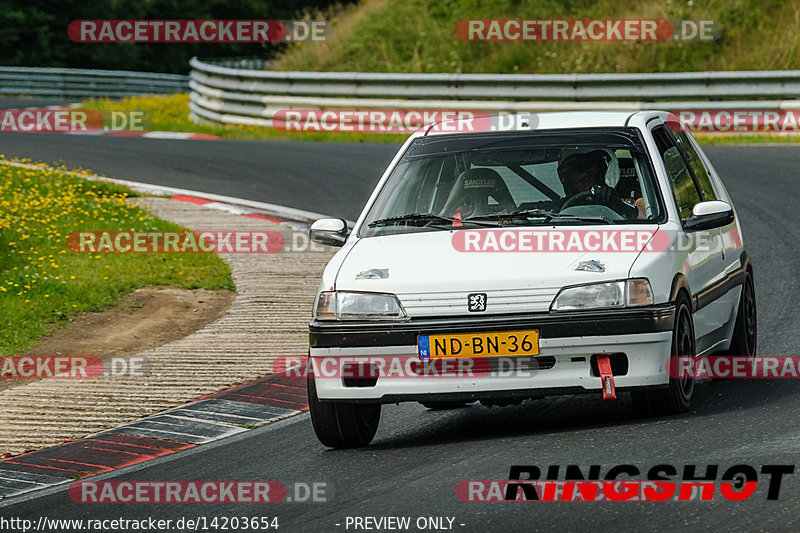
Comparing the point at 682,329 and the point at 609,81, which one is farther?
the point at 609,81

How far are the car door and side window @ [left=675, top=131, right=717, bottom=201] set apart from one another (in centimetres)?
2

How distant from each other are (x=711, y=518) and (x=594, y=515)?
1.48ft

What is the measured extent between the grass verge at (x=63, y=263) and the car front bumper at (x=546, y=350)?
14.8 ft

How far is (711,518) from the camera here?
5035 mm

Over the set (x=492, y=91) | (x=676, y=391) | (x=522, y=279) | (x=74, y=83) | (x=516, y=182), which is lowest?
(x=676, y=391)

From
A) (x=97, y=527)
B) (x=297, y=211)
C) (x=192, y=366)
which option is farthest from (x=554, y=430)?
(x=297, y=211)

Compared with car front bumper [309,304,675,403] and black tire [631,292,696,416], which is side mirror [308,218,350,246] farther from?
black tire [631,292,696,416]

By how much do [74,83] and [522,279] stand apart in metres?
33.4

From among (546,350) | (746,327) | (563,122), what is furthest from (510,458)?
(746,327)

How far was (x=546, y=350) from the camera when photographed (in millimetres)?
6406

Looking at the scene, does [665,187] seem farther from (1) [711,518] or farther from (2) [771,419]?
(1) [711,518]

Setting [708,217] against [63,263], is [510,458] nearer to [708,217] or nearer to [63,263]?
[708,217]

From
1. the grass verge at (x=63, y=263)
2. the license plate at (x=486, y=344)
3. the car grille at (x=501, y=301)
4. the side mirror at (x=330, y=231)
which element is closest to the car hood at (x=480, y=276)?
the car grille at (x=501, y=301)

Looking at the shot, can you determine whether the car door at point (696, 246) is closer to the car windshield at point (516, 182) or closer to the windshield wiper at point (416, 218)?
the car windshield at point (516, 182)
